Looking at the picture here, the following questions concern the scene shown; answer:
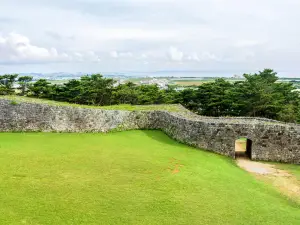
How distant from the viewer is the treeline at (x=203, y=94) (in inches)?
1011

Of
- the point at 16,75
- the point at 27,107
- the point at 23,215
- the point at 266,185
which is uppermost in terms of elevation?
the point at 16,75

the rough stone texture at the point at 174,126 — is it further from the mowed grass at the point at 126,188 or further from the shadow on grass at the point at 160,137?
the mowed grass at the point at 126,188

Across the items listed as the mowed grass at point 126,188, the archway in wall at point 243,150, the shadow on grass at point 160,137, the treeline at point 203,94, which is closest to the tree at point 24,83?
the treeline at point 203,94

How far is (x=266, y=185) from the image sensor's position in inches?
397

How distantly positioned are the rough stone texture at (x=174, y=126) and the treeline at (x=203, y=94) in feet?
35.9

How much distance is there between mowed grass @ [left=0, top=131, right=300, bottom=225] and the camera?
21.6 ft

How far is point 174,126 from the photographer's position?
51.3 feet

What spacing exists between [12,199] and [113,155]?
15.5 feet

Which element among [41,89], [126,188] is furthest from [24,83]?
[126,188]

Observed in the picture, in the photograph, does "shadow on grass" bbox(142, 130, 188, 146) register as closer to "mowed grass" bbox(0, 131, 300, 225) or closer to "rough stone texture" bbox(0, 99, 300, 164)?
"rough stone texture" bbox(0, 99, 300, 164)

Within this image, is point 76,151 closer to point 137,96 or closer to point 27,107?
point 27,107

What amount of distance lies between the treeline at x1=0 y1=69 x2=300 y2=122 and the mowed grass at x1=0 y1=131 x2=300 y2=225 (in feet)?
49.1

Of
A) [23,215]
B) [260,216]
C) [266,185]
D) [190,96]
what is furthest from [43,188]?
[190,96]

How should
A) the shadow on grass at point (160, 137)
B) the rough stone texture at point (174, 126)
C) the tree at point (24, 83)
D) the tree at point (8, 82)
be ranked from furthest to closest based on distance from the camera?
the tree at point (24, 83) < the tree at point (8, 82) < the shadow on grass at point (160, 137) < the rough stone texture at point (174, 126)
